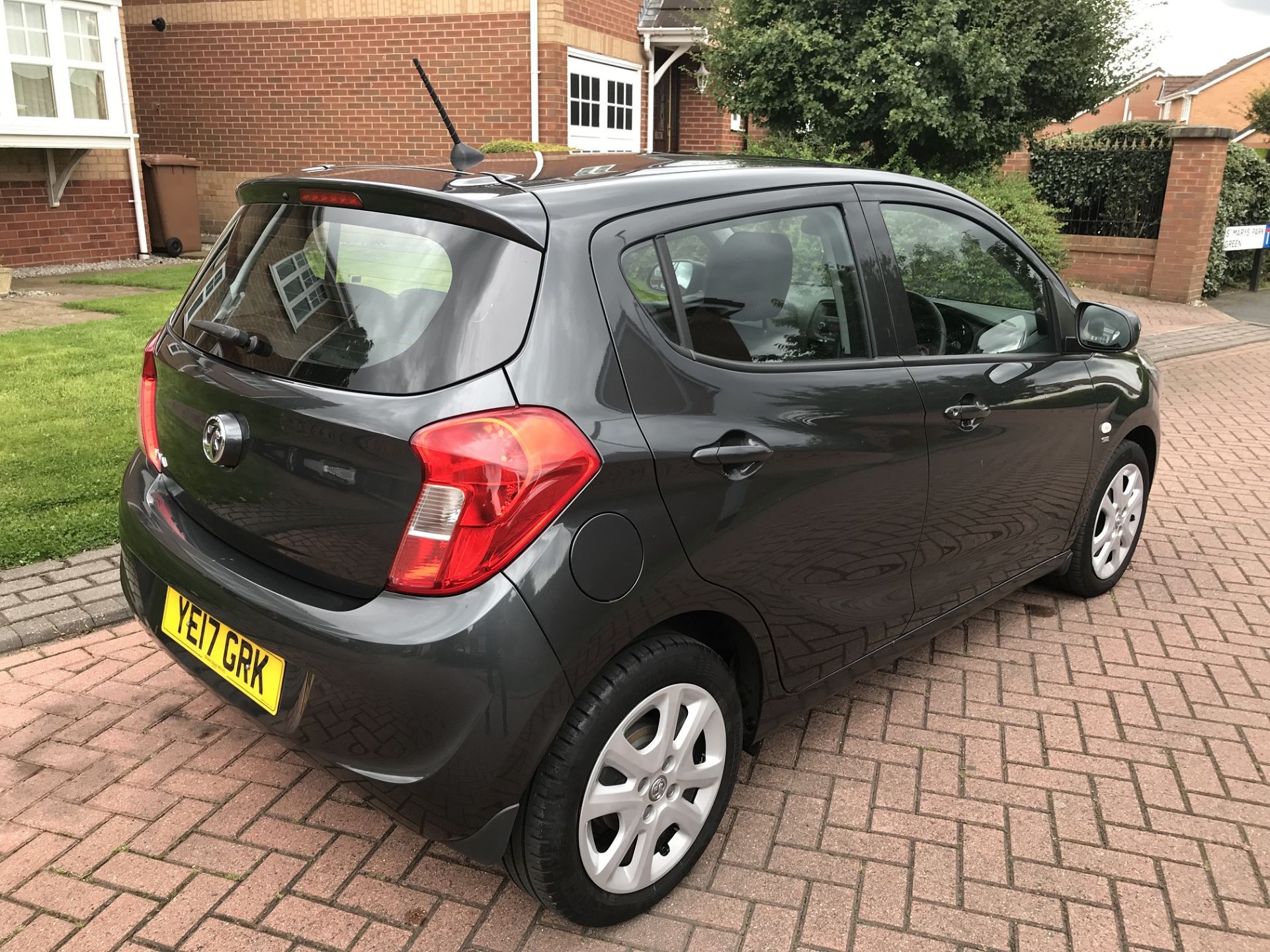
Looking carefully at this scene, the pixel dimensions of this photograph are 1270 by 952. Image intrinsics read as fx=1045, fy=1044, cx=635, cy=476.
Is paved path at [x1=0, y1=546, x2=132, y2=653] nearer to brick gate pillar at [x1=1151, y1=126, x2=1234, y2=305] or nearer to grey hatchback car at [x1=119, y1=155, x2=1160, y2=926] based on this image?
grey hatchback car at [x1=119, y1=155, x2=1160, y2=926]

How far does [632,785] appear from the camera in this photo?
91.6 inches

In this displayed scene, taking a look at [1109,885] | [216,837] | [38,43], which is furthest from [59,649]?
[38,43]

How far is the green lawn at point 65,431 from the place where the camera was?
14.4 feet

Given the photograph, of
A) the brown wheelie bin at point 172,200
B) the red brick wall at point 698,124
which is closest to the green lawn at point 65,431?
the brown wheelie bin at point 172,200

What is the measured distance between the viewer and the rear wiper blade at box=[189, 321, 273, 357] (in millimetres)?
2432

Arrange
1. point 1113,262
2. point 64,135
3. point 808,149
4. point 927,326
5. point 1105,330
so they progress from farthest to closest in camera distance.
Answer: point 1113,262 → point 64,135 → point 808,149 → point 1105,330 → point 927,326

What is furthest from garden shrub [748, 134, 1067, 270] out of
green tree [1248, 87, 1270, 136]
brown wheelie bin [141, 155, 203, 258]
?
green tree [1248, 87, 1270, 136]

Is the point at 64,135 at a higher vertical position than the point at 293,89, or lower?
lower

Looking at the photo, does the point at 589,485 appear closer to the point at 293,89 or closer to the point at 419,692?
the point at 419,692

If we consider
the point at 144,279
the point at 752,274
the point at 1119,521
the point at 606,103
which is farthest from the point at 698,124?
the point at 752,274

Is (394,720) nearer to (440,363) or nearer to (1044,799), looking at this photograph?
(440,363)

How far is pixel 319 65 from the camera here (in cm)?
1501

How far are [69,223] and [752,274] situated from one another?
516 inches

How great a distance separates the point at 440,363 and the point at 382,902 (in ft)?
4.30
